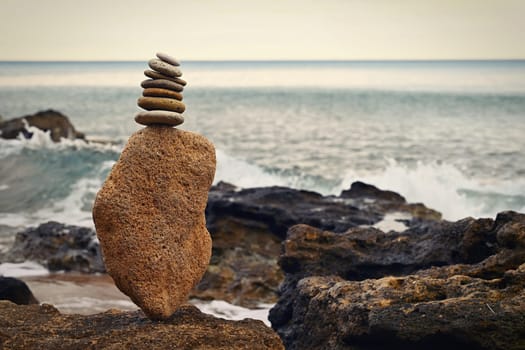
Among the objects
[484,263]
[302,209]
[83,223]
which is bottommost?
[83,223]

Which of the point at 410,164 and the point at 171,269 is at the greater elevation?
the point at 171,269

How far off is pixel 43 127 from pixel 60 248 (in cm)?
1503

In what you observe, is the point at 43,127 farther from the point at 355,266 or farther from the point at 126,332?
the point at 126,332

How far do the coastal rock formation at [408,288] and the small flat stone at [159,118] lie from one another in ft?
5.71

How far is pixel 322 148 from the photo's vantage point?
94.5 ft

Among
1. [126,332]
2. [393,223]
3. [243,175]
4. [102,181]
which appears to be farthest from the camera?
[243,175]

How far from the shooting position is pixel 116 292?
9.40m

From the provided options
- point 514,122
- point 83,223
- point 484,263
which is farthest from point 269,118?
point 484,263

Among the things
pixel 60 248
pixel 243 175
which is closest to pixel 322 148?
pixel 243 175

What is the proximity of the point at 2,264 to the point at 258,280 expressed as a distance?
4.48 meters

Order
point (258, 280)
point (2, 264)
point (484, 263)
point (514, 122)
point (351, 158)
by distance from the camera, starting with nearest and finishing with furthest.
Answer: point (484, 263) < point (258, 280) < point (2, 264) < point (351, 158) < point (514, 122)

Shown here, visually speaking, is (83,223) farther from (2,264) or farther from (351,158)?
(351,158)

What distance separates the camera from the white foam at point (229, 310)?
826 cm

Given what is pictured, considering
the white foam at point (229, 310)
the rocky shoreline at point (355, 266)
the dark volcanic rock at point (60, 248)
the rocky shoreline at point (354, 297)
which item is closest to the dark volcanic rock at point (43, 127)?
the dark volcanic rock at point (60, 248)
